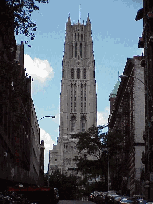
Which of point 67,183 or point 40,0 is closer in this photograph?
point 40,0

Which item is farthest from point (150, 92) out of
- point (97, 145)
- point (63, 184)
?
point (63, 184)

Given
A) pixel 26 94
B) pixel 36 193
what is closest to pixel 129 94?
pixel 36 193

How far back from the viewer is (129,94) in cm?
8262

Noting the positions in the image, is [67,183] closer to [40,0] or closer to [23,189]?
[23,189]

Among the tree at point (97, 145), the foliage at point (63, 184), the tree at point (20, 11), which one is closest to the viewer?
the tree at point (20, 11)

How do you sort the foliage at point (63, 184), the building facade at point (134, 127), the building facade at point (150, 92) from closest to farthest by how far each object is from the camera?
the building facade at point (150, 92) < the building facade at point (134, 127) < the foliage at point (63, 184)

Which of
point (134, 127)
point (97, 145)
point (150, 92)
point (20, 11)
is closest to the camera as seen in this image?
point (20, 11)

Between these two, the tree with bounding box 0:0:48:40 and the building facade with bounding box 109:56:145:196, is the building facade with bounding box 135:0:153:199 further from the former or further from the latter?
the tree with bounding box 0:0:48:40

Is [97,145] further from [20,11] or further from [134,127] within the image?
[20,11]

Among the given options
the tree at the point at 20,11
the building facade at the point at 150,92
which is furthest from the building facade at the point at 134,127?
the tree at the point at 20,11

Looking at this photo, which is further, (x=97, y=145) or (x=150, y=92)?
(x=97, y=145)

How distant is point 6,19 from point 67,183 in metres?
96.5

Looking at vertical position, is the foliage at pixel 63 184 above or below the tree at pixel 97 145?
below

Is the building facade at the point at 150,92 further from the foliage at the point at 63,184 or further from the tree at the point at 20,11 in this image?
the foliage at the point at 63,184
